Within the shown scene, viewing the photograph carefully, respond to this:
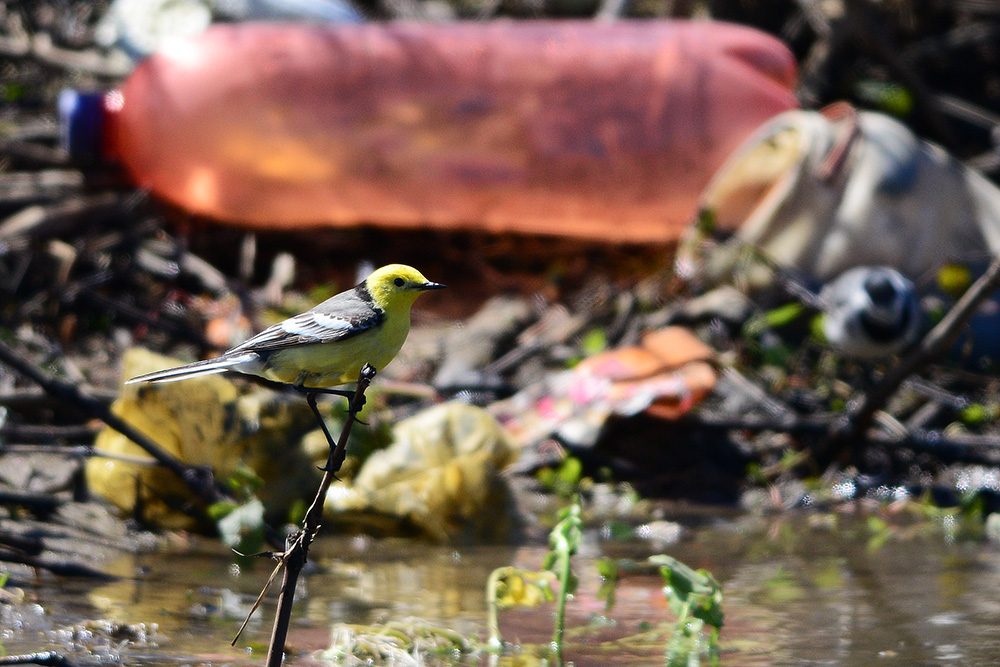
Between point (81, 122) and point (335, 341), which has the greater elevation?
point (335, 341)

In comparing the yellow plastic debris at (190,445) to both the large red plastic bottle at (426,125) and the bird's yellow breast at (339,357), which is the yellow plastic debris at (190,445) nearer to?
the bird's yellow breast at (339,357)

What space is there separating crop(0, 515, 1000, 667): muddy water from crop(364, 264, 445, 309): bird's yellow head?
2.87 feet

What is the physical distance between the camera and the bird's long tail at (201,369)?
2098 millimetres

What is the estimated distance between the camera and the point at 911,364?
409cm

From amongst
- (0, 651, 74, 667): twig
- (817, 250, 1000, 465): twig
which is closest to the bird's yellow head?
(0, 651, 74, 667): twig

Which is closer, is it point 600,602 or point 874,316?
point 600,602

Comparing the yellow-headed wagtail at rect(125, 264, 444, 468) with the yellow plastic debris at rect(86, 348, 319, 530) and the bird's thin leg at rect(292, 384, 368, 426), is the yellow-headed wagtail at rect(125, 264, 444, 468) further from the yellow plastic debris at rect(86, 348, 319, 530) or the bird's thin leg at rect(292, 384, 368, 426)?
the yellow plastic debris at rect(86, 348, 319, 530)

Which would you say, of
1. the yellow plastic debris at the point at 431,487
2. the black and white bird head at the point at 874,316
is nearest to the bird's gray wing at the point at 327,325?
the yellow plastic debris at the point at 431,487

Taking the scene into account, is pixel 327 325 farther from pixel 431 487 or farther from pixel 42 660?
pixel 431 487

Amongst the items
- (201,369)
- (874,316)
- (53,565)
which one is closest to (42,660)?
(201,369)

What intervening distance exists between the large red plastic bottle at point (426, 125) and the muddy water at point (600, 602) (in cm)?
244

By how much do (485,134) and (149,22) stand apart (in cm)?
197

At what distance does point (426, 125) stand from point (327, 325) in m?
3.82

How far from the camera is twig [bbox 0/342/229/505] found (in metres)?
3.12
